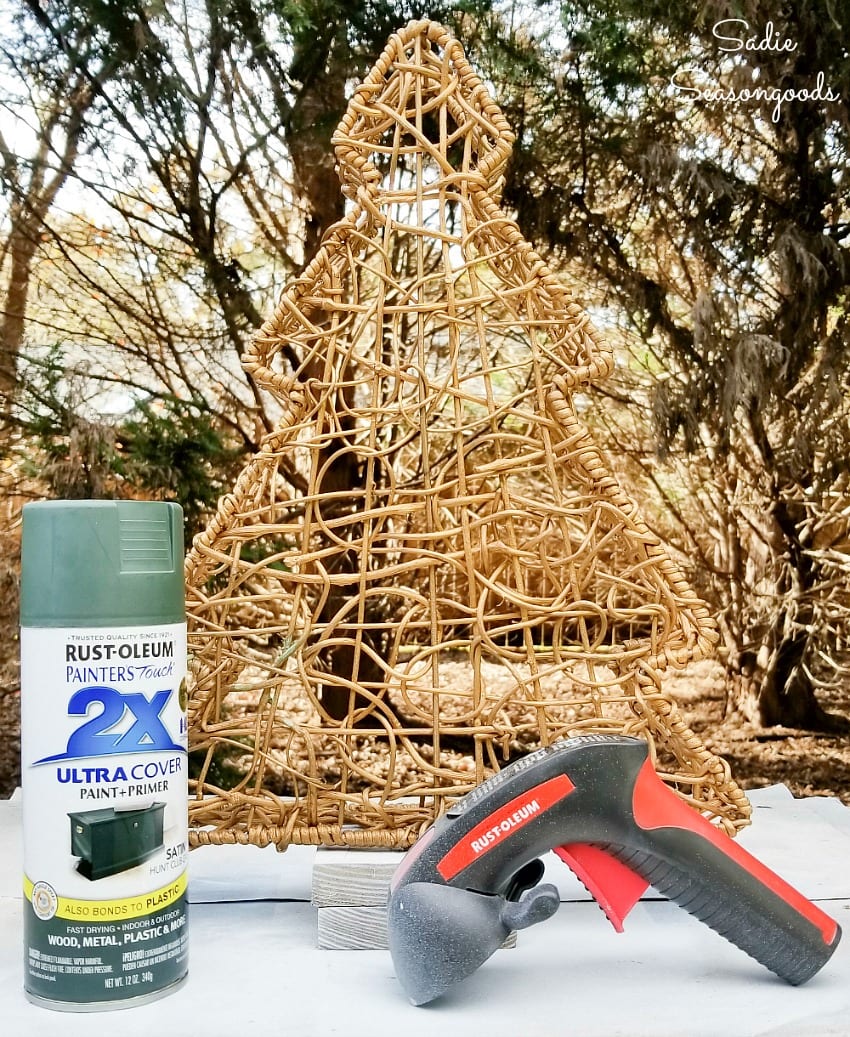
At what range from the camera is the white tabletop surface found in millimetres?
408

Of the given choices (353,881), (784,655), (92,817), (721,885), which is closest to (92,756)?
(92,817)

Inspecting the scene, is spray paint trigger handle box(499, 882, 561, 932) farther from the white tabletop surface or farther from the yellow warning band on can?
the yellow warning band on can

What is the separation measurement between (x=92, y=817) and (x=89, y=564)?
0.36 ft

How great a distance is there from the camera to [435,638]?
0.52m

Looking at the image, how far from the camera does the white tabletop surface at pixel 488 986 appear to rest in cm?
41

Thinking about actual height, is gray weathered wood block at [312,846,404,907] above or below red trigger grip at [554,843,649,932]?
below

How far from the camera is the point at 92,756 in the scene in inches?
16.2

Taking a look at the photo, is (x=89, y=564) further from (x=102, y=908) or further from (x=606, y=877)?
(x=606, y=877)

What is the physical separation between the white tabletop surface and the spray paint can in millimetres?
28

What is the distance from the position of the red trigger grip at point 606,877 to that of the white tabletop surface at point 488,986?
0.04 metres

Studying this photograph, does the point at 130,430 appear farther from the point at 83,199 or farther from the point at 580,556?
the point at 580,556

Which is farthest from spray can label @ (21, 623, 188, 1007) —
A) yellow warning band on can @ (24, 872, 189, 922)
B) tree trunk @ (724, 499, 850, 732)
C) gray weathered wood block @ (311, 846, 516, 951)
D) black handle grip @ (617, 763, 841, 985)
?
tree trunk @ (724, 499, 850, 732)

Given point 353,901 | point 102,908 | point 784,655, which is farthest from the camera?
point 784,655

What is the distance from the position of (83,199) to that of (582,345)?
2.23 feet
